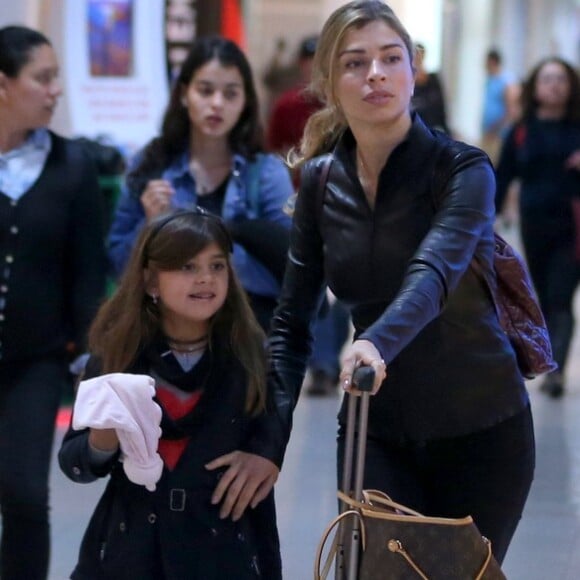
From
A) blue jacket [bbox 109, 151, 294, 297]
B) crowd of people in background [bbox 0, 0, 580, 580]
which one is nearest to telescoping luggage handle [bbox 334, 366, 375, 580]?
crowd of people in background [bbox 0, 0, 580, 580]

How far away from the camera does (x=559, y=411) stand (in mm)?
8109

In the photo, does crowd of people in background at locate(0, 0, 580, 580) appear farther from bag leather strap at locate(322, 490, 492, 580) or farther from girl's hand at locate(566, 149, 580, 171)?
Result: girl's hand at locate(566, 149, 580, 171)

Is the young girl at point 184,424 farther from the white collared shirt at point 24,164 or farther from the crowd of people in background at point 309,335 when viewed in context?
the white collared shirt at point 24,164

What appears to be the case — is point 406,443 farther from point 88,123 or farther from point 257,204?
point 88,123

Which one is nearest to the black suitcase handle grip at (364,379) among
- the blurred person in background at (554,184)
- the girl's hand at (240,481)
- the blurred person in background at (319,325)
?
the girl's hand at (240,481)

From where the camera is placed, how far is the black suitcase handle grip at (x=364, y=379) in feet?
8.64

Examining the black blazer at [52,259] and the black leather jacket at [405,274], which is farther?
the black blazer at [52,259]

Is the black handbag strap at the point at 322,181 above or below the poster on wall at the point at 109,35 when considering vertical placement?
above

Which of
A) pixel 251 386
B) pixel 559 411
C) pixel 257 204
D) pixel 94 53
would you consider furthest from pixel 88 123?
pixel 251 386

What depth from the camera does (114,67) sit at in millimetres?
9172

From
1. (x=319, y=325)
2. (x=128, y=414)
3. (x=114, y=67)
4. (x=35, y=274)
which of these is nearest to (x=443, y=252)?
(x=128, y=414)

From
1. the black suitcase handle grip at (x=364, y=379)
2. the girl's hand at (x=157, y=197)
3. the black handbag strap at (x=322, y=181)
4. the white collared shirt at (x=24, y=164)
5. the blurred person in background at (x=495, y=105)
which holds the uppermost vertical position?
the black handbag strap at (x=322, y=181)

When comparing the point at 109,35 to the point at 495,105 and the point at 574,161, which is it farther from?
the point at 495,105

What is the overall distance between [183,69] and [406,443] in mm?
2474
